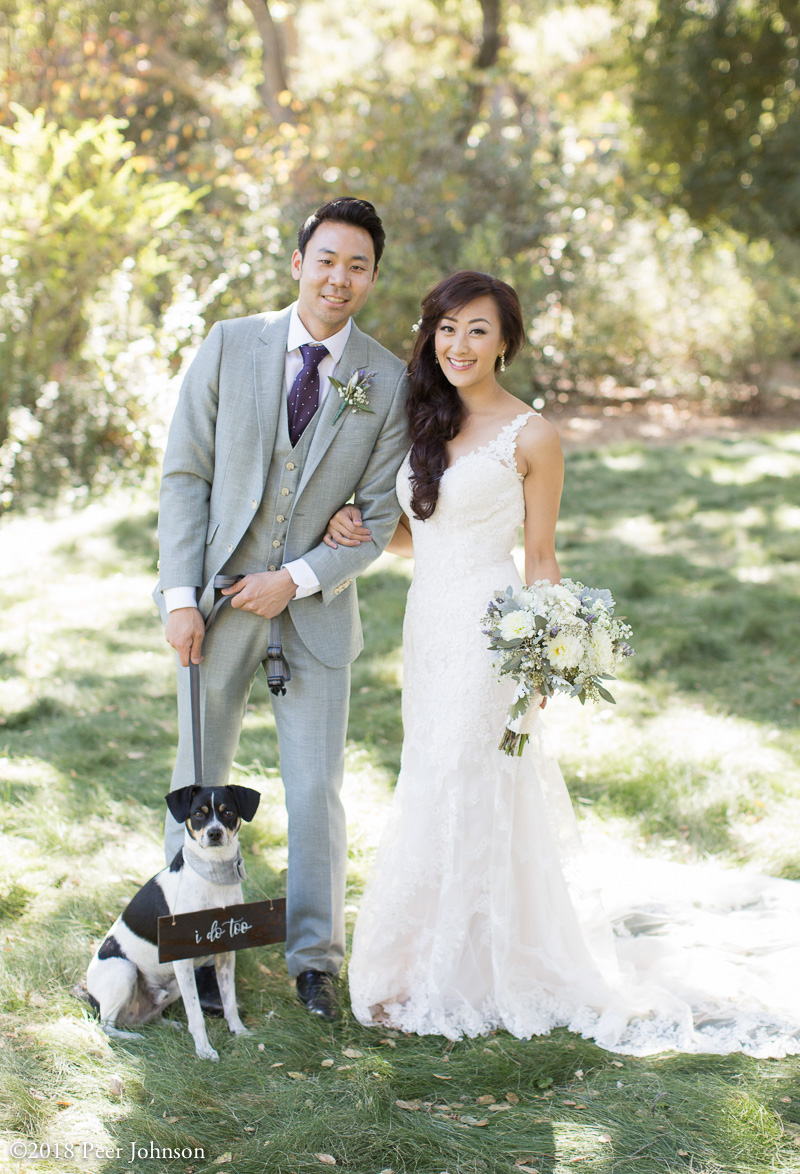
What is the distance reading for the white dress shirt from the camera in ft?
10.1

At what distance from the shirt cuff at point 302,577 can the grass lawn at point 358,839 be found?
137 cm

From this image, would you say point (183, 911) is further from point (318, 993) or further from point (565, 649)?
point (565, 649)

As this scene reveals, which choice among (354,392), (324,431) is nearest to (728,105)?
(354,392)

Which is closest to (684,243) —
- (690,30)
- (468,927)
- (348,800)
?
(690,30)

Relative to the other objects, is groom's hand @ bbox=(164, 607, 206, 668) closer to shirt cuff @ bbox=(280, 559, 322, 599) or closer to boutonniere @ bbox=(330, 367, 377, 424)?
shirt cuff @ bbox=(280, 559, 322, 599)

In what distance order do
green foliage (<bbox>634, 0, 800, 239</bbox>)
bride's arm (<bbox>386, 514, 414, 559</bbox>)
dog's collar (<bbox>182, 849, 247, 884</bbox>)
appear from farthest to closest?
green foliage (<bbox>634, 0, 800, 239</bbox>), bride's arm (<bbox>386, 514, 414, 559</bbox>), dog's collar (<bbox>182, 849, 247, 884</bbox>)

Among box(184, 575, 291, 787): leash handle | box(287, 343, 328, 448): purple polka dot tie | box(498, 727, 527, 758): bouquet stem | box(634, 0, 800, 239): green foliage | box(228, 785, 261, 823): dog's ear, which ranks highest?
box(634, 0, 800, 239): green foliage

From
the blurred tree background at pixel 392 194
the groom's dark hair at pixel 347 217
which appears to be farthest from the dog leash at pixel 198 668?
the blurred tree background at pixel 392 194

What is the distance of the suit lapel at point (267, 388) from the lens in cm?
304

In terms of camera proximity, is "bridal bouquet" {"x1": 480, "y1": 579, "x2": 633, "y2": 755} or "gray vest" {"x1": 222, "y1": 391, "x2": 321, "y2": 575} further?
"gray vest" {"x1": 222, "y1": 391, "x2": 321, "y2": 575}

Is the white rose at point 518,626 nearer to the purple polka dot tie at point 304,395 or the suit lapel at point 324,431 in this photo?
the suit lapel at point 324,431

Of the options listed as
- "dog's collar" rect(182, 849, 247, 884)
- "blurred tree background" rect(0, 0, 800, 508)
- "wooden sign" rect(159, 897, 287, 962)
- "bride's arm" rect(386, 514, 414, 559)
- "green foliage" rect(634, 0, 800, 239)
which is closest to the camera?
"wooden sign" rect(159, 897, 287, 962)

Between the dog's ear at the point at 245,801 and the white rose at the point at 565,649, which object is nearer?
the white rose at the point at 565,649

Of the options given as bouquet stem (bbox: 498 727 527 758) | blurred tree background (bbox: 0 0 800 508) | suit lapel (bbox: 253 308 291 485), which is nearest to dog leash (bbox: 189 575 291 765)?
suit lapel (bbox: 253 308 291 485)
